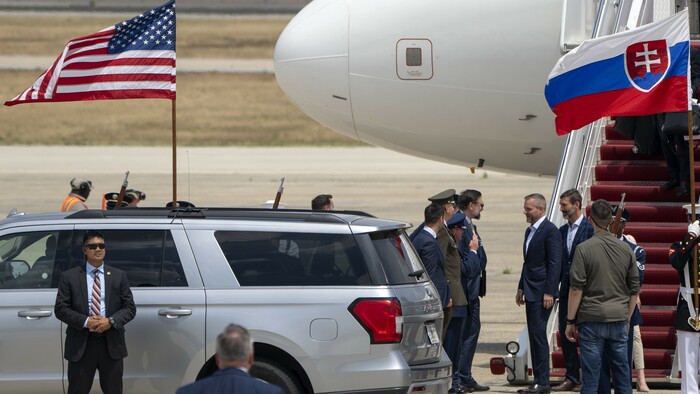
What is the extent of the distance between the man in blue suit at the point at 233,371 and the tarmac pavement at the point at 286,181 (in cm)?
1460

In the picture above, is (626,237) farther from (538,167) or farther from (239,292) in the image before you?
(538,167)

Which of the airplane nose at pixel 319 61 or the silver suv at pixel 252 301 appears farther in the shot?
the airplane nose at pixel 319 61

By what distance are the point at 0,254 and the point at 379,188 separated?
2930cm

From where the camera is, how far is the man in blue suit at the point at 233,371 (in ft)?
18.8

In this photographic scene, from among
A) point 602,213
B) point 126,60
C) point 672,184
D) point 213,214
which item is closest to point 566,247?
→ point 602,213

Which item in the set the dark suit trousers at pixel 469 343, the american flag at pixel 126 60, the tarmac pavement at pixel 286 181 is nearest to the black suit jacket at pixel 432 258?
the dark suit trousers at pixel 469 343

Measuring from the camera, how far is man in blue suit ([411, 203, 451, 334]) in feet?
36.9

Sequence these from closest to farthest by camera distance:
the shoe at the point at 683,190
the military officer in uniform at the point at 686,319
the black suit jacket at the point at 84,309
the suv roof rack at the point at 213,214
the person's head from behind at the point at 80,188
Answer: the black suit jacket at the point at 84,309
the suv roof rack at the point at 213,214
the military officer in uniform at the point at 686,319
the shoe at the point at 683,190
the person's head from behind at the point at 80,188

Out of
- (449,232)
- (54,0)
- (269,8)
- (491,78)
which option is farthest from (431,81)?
(54,0)

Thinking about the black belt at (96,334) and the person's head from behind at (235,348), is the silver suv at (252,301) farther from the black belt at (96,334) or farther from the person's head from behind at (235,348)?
the person's head from behind at (235,348)

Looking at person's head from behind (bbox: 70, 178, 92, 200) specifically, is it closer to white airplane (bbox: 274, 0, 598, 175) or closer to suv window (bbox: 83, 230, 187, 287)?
white airplane (bbox: 274, 0, 598, 175)

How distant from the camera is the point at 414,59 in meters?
16.1

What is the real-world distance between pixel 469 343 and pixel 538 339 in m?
0.76

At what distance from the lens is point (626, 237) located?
448 inches
